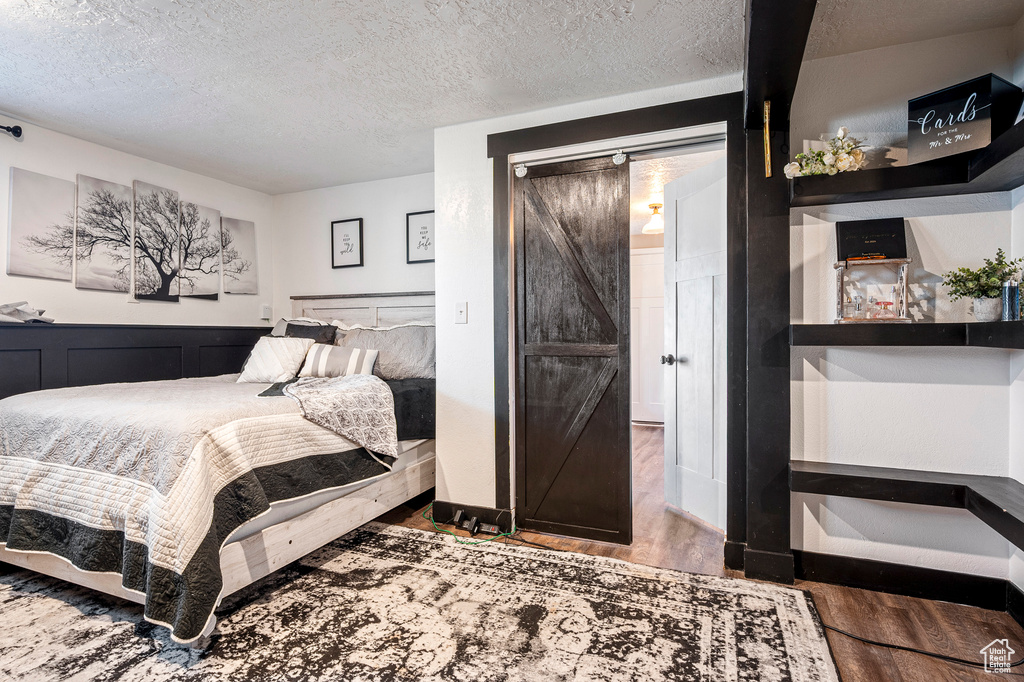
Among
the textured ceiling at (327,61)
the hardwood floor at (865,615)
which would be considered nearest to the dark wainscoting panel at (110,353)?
the textured ceiling at (327,61)

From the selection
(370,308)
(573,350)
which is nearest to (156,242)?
(370,308)

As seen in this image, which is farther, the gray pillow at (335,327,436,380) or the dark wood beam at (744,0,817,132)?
the gray pillow at (335,327,436,380)

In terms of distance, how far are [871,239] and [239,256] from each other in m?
4.29

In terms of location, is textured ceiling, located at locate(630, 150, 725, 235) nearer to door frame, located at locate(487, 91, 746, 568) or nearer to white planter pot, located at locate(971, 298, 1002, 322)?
door frame, located at locate(487, 91, 746, 568)

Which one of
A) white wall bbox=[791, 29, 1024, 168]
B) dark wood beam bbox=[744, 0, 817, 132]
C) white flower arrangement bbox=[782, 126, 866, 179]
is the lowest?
white flower arrangement bbox=[782, 126, 866, 179]

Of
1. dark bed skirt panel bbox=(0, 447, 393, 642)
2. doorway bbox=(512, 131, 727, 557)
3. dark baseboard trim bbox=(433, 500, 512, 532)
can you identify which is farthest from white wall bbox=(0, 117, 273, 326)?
doorway bbox=(512, 131, 727, 557)

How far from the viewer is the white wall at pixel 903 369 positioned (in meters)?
2.03

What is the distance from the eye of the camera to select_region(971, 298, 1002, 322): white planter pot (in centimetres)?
184

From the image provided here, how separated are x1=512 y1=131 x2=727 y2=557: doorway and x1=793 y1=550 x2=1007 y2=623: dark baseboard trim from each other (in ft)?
1.48

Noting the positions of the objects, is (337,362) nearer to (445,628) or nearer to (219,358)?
(219,358)

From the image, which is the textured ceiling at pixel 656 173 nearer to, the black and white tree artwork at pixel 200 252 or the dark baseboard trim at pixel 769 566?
the dark baseboard trim at pixel 769 566

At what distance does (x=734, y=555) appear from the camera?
2.33m

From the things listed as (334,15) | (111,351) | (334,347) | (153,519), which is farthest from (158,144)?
(153,519)

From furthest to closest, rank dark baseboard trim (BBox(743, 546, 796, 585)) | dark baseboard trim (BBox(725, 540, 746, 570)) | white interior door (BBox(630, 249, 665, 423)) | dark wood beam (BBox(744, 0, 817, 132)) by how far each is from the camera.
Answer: white interior door (BBox(630, 249, 665, 423)) < dark baseboard trim (BBox(725, 540, 746, 570)) < dark baseboard trim (BBox(743, 546, 796, 585)) < dark wood beam (BBox(744, 0, 817, 132))
